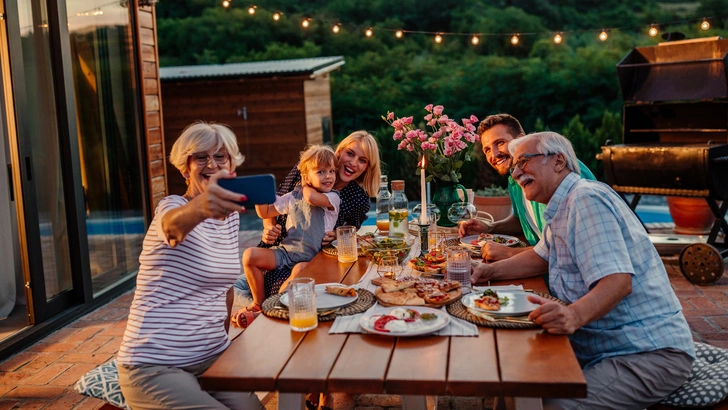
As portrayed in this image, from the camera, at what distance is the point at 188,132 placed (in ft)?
7.82

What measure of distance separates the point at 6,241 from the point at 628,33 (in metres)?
16.1

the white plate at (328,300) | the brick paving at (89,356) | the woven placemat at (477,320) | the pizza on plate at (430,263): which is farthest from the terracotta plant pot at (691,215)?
the white plate at (328,300)

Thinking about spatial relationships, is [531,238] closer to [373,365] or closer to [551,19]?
[373,365]

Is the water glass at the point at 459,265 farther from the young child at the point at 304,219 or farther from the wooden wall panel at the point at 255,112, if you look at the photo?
the wooden wall panel at the point at 255,112

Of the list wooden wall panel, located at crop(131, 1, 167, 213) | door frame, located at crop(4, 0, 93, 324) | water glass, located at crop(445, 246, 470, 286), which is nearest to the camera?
water glass, located at crop(445, 246, 470, 286)

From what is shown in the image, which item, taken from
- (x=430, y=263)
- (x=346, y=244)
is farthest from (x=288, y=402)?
(x=346, y=244)

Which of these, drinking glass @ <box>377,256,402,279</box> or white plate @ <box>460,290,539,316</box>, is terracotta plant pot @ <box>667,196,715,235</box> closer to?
drinking glass @ <box>377,256,402,279</box>

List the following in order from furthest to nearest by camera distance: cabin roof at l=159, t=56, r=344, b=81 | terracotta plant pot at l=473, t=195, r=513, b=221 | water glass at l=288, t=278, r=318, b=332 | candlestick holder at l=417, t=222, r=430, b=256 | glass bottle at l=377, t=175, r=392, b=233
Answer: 1. cabin roof at l=159, t=56, r=344, b=81
2. terracotta plant pot at l=473, t=195, r=513, b=221
3. glass bottle at l=377, t=175, r=392, b=233
4. candlestick holder at l=417, t=222, r=430, b=256
5. water glass at l=288, t=278, r=318, b=332

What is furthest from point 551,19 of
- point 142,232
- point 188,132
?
point 188,132

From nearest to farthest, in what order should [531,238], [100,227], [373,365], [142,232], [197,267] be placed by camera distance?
[373,365] < [197,267] < [531,238] < [100,227] < [142,232]

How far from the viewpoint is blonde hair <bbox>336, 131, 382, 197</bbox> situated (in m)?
3.67

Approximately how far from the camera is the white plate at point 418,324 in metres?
1.92

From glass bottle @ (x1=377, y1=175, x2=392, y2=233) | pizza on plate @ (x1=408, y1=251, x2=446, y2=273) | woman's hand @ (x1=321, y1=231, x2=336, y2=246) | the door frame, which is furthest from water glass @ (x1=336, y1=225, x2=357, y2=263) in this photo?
the door frame

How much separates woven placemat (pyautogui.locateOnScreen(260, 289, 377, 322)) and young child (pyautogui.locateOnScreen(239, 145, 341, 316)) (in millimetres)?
1060
